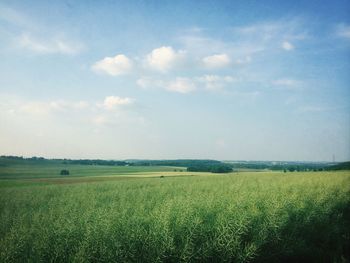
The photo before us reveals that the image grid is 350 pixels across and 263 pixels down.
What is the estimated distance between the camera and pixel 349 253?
526 inches

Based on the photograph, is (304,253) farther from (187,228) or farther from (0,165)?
(0,165)

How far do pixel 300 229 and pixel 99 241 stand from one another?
9970 millimetres

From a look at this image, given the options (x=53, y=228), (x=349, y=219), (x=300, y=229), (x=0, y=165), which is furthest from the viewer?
(x=0, y=165)

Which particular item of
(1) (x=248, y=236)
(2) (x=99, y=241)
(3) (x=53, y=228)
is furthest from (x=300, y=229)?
(3) (x=53, y=228)

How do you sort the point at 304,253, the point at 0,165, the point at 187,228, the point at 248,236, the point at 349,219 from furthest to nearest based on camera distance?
the point at 0,165 < the point at 349,219 < the point at 304,253 < the point at 248,236 < the point at 187,228

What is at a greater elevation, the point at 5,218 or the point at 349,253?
the point at 5,218

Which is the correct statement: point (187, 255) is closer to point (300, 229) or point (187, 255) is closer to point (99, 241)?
point (99, 241)

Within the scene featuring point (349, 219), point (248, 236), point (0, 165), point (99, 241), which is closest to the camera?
point (99, 241)

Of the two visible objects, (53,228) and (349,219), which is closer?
(53,228)

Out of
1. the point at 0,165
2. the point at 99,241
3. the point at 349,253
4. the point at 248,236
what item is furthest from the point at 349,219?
the point at 0,165

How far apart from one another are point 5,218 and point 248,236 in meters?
9.34

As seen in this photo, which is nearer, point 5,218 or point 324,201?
point 5,218

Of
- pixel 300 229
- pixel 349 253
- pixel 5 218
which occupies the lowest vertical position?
pixel 349 253

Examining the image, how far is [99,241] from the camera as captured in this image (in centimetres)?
802
